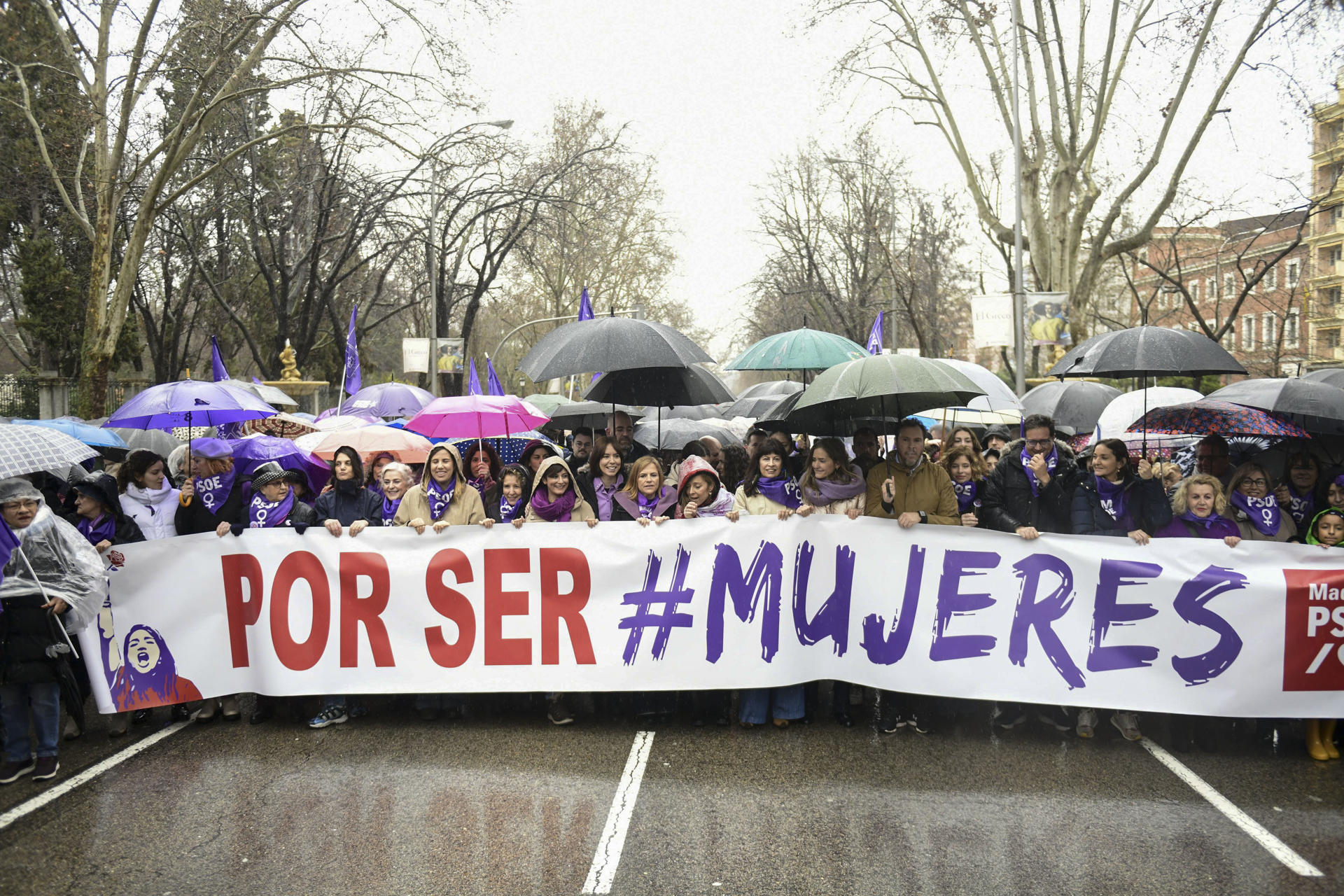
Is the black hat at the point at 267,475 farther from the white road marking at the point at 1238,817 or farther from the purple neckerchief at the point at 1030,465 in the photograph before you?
the white road marking at the point at 1238,817

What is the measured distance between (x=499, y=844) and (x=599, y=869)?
20.3 inches

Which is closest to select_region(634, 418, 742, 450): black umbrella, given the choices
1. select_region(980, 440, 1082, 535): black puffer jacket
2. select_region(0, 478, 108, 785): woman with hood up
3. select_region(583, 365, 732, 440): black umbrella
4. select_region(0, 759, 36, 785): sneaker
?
select_region(583, 365, 732, 440): black umbrella

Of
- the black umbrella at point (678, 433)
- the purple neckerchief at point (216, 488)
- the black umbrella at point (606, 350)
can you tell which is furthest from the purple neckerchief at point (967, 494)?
the purple neckerchief at point (216, 488)

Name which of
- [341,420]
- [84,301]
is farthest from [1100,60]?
[84,301]

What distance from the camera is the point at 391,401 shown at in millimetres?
12625

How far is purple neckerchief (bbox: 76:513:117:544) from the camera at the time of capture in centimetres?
636

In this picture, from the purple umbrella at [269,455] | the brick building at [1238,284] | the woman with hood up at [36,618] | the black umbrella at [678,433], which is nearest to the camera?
the woman with hood up at [36,618]

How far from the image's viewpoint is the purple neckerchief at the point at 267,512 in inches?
262

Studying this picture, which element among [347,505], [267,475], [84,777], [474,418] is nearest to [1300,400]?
[347,505]

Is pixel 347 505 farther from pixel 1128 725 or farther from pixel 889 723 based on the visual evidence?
pixel 1128 725

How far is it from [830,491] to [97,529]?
4.36m

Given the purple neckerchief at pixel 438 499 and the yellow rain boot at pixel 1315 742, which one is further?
the purple neckerchief at pixel 438 499

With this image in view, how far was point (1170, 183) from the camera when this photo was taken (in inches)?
803

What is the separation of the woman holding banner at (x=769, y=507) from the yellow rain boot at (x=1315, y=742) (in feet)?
8.80
